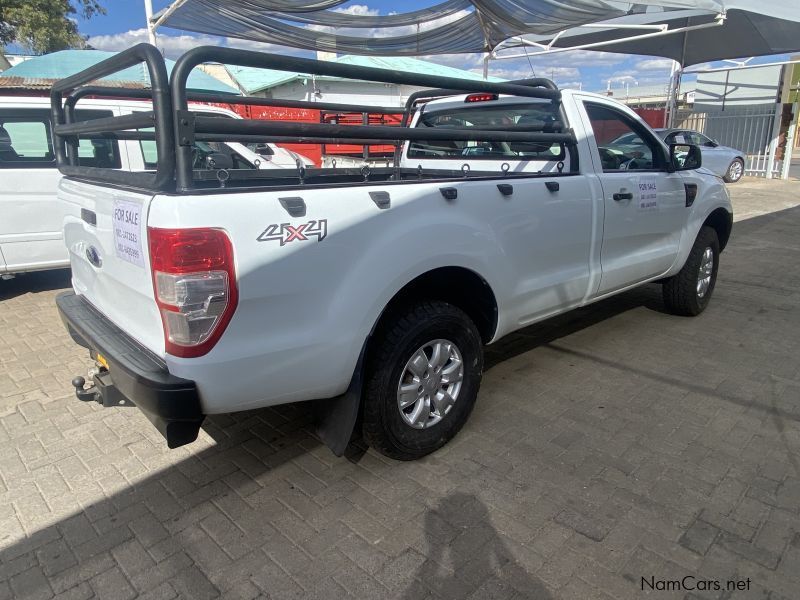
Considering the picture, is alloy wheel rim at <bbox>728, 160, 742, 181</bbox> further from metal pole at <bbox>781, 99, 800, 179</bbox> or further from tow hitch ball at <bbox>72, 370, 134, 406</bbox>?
tow hitch ball at <bbox>72, 370, 134, 406</bbox>

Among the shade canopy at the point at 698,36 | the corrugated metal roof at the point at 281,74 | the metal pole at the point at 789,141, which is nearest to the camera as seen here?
the shade canopy at the point at 698,36

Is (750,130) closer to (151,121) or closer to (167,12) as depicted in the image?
(167,12)

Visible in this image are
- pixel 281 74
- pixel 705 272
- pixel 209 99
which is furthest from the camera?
pixel 281 74

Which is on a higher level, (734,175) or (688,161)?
(688,161)

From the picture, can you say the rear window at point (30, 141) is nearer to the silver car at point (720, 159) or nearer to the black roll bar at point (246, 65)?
the black roll bar at point (246, 65)

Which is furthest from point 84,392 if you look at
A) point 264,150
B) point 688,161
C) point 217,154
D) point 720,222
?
point 720,222

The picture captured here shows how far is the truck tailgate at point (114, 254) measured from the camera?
87.6 inches

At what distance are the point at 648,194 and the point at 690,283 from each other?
125 centimetres

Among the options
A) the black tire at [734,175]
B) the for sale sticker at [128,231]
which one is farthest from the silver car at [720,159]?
the for sale sticker at [128,231]

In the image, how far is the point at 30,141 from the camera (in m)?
5.68

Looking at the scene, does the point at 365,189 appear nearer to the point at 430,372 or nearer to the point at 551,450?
the point at 430,372

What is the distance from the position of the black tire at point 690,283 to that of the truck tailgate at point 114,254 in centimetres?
439

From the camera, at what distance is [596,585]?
2.19 meters

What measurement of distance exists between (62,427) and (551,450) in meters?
2.81
